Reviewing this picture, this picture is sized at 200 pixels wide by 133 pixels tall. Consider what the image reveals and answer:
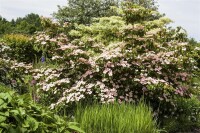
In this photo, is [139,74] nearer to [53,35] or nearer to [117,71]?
[117,71]

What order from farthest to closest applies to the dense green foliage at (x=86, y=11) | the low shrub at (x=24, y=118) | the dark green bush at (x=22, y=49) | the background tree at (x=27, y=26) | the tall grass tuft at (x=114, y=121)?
1. the background tree at (x=27, y=26)
2. the dense green foliage at (x=86, y=11)
3. the dark green bush at (x=22, y=49)
4. the tall grass tuft at (x=114, y=121)
5. the low shrub at (x=24, y=118)

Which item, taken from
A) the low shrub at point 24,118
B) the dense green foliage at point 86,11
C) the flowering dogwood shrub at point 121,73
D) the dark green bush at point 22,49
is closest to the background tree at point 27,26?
the dense green foliage at point 86,11

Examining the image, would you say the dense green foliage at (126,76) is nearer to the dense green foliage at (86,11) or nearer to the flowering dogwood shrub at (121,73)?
the flowering dogwood shrub at (121,73)

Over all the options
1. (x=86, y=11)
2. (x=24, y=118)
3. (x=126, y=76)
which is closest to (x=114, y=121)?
(x=24, y=118)

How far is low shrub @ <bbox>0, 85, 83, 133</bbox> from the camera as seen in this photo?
373 centimetres

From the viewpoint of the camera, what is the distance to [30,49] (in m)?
20.5

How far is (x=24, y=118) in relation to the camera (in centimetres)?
388

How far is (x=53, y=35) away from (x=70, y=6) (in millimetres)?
22191

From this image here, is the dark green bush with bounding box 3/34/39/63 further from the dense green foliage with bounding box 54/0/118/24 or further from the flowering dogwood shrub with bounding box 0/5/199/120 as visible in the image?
the dense green foliage with bounding box 54/0/118/24

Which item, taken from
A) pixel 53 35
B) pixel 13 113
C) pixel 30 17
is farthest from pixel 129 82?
pixel 30 17

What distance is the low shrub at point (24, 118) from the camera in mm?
3729

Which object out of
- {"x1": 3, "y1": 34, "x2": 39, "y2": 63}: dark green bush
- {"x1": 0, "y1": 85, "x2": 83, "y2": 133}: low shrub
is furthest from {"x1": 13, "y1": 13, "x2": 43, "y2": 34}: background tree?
{"x1": 0, "y1": 85, "x2": 83, "y2": 133}: low shrub

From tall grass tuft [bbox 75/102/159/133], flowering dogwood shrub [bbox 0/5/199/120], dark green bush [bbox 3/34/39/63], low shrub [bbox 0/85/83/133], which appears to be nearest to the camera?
low shrub [bbox 0/85/83/133]

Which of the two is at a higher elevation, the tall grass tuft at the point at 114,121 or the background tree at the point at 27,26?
the background tree at the point at 27,26
